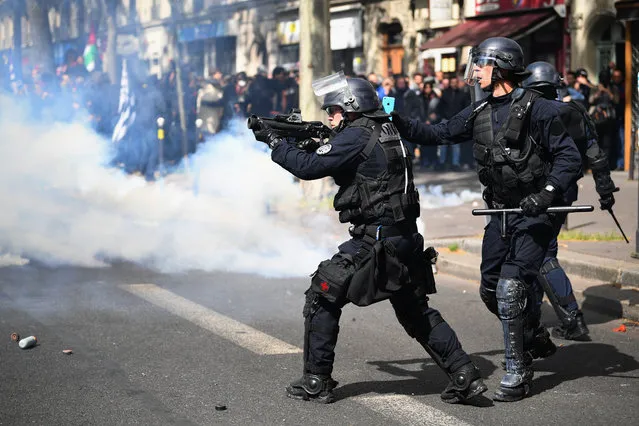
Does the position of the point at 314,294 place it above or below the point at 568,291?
above

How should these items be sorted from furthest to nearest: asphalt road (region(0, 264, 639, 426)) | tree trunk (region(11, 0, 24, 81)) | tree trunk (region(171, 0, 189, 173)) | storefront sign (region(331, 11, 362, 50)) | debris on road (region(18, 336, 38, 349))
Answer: storefront sign (region(331, 11, 362, 50)), tree trunk (region(171, 0, 189, 173)), tree trunk (region(11, 0, 24, 81)), debris on road (region(18, 336, 38, 349)), asphalt road (region(0, 264, 639, 426))

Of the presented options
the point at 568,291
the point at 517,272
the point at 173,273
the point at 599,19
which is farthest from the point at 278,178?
the point at 599,19

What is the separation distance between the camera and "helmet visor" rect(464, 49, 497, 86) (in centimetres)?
611

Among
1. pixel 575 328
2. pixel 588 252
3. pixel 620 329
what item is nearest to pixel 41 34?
pixel 588 252

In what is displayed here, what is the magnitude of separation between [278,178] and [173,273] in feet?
14.2

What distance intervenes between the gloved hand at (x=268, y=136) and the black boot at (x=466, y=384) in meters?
1.48

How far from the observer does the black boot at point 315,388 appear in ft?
19.0

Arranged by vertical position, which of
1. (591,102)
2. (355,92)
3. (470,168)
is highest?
(355,92)

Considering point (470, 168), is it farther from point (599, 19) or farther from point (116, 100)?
point (116, 100)

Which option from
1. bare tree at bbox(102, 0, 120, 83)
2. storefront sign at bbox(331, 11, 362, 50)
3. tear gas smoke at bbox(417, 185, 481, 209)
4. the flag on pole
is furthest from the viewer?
storefront sign at bbox(331, 11, 362, 50)

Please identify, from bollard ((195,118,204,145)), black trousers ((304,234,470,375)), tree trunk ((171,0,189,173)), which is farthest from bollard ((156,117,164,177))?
black trousers ((304,234,470,375))

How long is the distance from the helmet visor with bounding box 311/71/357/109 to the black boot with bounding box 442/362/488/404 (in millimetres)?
1437

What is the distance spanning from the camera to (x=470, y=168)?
1956cm

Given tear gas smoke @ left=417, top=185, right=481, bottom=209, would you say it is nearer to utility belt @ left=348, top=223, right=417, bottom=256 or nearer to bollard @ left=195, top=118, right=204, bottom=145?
bollard @ left=195, top=118, right=204, bottom=145
